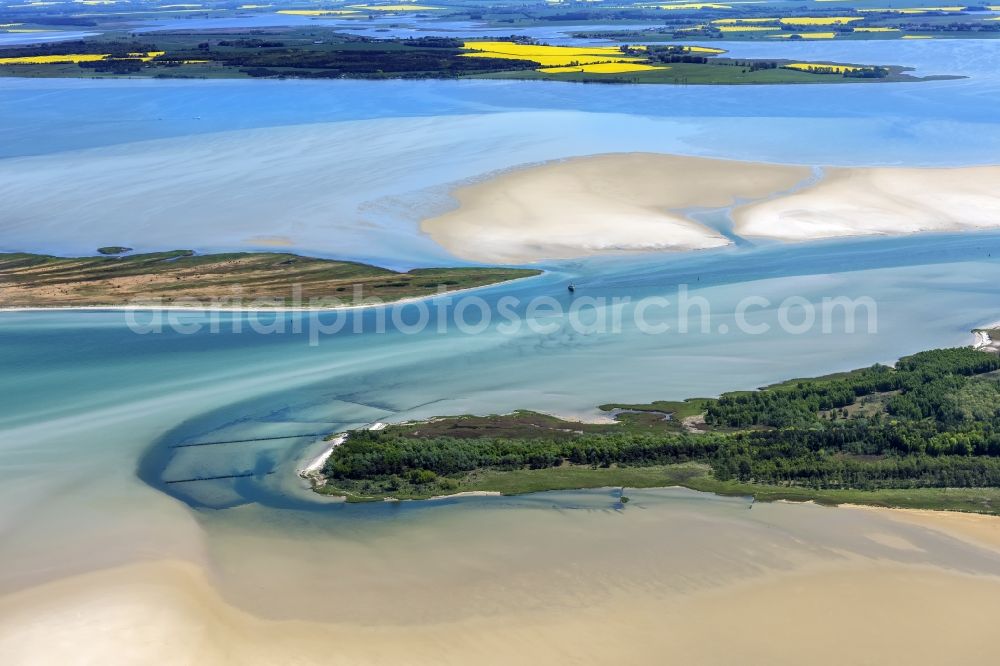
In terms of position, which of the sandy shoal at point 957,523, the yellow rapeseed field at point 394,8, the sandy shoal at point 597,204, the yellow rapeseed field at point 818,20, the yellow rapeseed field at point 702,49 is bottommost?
the sandy shoal at point 957,523

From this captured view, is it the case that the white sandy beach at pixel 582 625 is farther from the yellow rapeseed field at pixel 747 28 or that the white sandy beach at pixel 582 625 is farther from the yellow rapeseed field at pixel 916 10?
the yellow rapeseed field at pixel 916 10

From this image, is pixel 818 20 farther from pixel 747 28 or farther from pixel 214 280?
pixel 214 280

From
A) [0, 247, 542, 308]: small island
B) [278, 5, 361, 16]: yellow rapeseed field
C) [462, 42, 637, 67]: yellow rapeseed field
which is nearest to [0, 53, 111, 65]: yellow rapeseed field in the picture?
[462, 42, 637, 67]: yellow rapeseed field

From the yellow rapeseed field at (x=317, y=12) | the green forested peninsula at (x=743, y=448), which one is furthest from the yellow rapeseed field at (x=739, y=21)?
the green forested peninsula at (x=743, y=448)

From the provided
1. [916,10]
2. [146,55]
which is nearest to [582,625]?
[146,55]

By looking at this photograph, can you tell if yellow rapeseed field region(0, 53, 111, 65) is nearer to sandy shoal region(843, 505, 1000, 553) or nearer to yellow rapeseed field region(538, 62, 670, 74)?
yellow rapeseed field region(538, 62, 670, 74)

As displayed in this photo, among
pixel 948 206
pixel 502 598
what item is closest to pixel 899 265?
pixel 948 206
